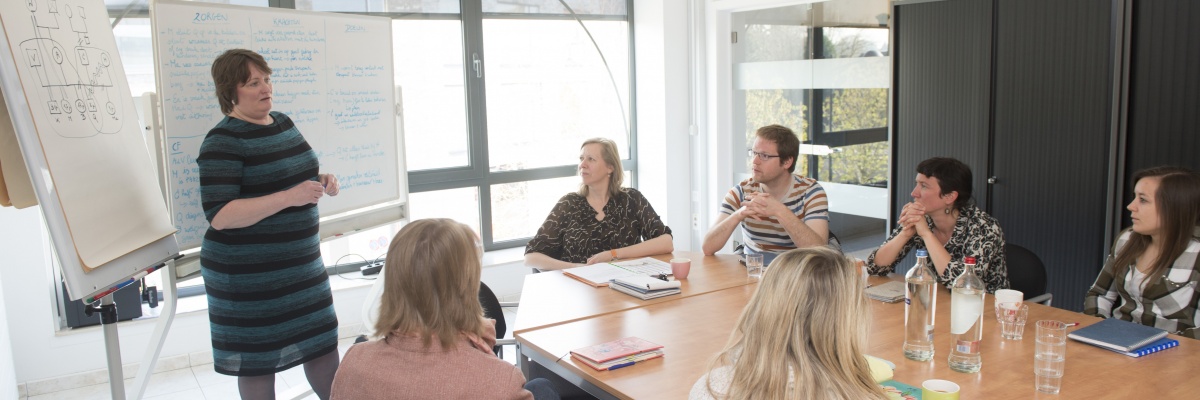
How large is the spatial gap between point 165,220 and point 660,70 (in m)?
3.70

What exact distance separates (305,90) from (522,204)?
2426mm

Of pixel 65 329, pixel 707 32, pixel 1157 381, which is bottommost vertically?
pixel 65 329

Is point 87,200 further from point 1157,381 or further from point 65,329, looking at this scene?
point 1157,381

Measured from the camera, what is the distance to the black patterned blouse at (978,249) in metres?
2.93

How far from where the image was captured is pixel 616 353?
221cm

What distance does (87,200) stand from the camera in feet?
7.42

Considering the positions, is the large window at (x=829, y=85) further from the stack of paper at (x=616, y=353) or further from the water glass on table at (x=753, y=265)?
the stack of paper at (x=616, y=353)

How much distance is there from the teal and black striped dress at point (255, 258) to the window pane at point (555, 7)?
2.85m

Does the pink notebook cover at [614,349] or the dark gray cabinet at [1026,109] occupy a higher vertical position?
the dark gray cabinet at [1026,109]

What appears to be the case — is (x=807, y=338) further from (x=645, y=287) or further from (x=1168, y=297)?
(x=1168, y=297)

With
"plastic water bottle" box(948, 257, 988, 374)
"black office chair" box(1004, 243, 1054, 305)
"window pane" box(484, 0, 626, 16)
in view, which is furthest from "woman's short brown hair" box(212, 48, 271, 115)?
"window pane" box(484, 0, 626, 16)

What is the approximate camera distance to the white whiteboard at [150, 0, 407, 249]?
3037mm

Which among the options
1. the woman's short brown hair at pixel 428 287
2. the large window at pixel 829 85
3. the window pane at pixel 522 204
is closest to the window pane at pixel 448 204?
the window pane at pixel 522 204

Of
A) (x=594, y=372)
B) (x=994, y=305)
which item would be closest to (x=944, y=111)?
(x=994, y=305)
